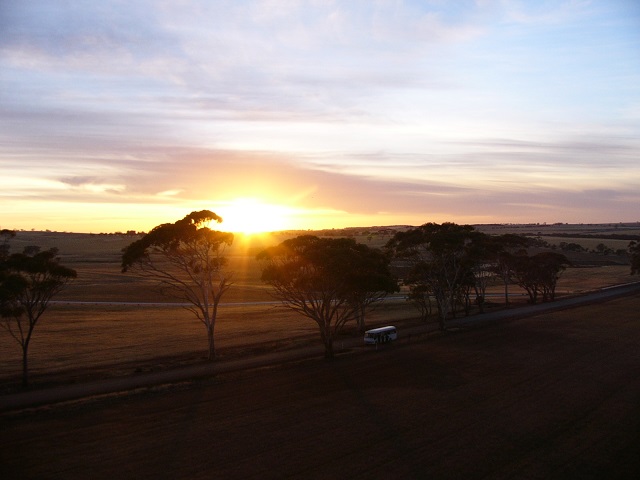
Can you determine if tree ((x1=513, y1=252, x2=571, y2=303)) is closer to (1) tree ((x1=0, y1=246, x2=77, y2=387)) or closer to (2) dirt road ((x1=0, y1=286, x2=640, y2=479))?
(2) dirt road ((x1=0, y1=286, x2=640, y2=479))

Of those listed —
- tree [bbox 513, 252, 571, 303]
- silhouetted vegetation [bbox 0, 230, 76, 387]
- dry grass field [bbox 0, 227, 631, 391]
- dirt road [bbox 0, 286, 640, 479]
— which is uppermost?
silhouetted vegetation [bbox 0, 230, 76, 387]

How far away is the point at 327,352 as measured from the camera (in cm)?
4031

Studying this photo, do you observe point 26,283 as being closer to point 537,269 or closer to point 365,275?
point 365,275

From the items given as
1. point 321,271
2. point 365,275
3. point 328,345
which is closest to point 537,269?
point 365,275

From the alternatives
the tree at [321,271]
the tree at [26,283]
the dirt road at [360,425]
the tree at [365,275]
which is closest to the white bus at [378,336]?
the tree at [321,271]

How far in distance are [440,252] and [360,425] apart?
35335 millimetres

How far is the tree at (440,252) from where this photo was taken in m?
56.1

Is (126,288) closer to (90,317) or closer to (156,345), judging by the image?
(90,317)

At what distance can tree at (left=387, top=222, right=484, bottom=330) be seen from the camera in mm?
56094

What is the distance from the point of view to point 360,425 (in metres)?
23.4

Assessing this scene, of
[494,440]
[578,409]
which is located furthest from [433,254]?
[494,440]

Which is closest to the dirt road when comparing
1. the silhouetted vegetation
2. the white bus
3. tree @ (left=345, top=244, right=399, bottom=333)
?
the white bus

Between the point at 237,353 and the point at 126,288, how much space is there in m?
58.7

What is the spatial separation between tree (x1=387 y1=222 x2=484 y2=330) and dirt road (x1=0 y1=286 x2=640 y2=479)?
19.8 m
